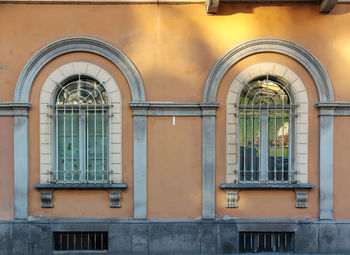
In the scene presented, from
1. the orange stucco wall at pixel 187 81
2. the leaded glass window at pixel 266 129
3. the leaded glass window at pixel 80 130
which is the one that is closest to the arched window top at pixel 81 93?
the leaded glass window at pixel 80 130

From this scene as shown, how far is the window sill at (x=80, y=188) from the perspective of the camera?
16.3 ft

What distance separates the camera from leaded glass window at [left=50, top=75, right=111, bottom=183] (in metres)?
5.16

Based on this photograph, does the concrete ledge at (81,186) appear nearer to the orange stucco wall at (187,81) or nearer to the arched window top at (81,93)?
the orange stucco wall at (187,81)

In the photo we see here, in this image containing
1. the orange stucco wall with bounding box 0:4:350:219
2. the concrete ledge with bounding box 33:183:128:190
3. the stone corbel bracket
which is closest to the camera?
the stone corbel bracket

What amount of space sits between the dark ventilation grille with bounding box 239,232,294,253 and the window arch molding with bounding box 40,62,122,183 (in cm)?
283

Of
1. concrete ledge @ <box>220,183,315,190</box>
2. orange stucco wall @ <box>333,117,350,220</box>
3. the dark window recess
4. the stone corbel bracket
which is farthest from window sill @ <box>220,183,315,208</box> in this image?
the stone corbel bracket

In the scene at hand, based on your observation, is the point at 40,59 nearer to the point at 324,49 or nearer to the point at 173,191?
the point at 173,191

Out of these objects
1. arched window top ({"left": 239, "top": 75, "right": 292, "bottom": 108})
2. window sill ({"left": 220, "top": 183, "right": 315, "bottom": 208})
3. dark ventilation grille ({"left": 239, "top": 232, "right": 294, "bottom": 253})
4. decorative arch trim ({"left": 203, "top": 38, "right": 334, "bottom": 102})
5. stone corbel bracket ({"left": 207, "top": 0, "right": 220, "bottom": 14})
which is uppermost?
stone corbel bracket ({"left": 207, "top": 0, "right": 220, "bottom": 14})

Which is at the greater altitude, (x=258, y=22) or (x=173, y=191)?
(x=258, y=22)

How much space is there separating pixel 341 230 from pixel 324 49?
3.60m

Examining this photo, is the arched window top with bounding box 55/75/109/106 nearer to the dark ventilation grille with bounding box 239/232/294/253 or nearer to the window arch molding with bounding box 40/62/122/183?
the window arch molding with bounding box 40/62/122/183

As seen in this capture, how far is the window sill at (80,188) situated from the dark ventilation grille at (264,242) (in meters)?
2.59

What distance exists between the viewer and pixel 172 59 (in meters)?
5.09

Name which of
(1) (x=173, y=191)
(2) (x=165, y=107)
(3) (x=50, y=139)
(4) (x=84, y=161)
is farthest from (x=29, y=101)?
(1) (x=173, y=191)
